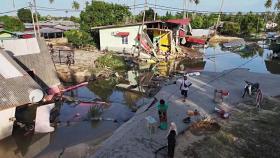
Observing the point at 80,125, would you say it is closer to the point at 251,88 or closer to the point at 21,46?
the point at 21,46

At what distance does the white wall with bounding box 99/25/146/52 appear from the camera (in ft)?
149

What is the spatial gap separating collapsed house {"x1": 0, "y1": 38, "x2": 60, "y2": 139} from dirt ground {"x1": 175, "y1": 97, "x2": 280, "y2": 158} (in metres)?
9.25

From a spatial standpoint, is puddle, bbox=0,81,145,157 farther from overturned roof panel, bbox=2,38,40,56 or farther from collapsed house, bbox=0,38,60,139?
overturned roof panel, bbox=2,38,40,56

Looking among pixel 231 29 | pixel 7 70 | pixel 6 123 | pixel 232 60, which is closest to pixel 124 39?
pixel 232 60

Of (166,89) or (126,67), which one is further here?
(126,67)

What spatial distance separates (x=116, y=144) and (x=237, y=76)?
1802cm

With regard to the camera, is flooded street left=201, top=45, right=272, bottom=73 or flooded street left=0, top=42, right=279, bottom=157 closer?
flooded street left=0, top=42, right=279, bottom=157

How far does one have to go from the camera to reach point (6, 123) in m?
17.4

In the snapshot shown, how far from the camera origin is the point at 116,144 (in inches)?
575

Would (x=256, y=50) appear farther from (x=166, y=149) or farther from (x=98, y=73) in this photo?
(x=166, y=149)

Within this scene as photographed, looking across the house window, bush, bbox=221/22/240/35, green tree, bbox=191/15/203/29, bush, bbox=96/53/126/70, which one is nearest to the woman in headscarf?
bush, bbox=96/53/126/70

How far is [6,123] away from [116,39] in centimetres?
3024

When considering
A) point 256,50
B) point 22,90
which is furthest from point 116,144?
point 256,50

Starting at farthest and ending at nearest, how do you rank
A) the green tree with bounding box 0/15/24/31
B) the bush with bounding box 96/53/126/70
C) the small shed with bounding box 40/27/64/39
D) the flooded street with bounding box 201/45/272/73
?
the green tree with bounding box 0/15/24/31 < the small shed with bounding box 40/27/64/39 < the flooded street with bounding box 201/45/272/73 < the bush with bounding box 96/53/126/70
